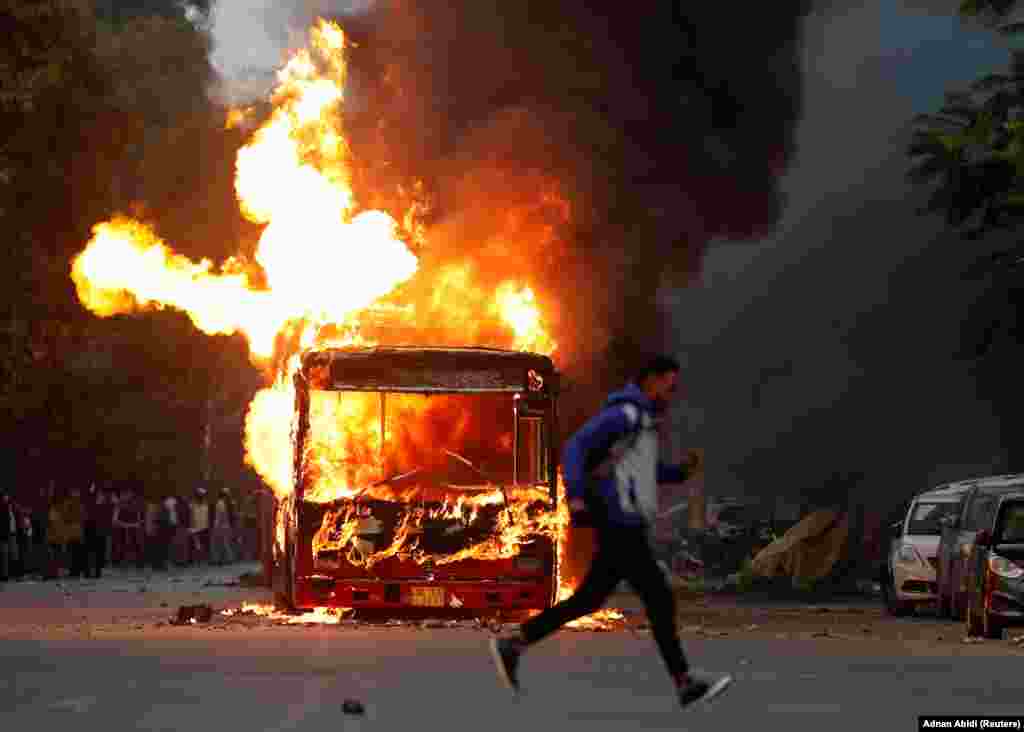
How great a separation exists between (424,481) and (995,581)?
18.1ft

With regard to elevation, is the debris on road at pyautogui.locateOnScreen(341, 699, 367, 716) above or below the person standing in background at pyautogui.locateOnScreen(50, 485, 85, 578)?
below

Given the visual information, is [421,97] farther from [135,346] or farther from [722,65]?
[135,346]

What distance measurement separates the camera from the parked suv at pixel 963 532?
83.7 ft

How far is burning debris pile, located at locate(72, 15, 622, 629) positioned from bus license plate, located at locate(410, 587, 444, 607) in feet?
0.97

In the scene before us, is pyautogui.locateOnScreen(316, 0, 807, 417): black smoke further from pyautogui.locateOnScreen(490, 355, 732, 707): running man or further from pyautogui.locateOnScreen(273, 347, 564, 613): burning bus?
pyautogui.locateOnScreen(490, 355, 732, 707): running man

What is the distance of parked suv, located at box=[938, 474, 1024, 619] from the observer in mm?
25516

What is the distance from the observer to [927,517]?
31.8m

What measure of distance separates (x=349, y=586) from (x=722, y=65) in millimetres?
11041

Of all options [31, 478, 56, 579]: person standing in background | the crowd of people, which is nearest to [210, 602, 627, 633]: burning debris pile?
the crowd of people

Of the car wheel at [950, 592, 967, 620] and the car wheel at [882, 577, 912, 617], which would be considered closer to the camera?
the car wheel at [950, 592, 967, 620]

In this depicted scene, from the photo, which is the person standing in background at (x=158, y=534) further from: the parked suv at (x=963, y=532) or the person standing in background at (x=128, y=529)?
the parked suv at (x=963, y=532)

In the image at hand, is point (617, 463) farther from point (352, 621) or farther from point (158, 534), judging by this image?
point (158, 534)

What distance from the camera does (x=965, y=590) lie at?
83.0 feet

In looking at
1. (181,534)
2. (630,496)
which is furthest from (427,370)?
(181,534)
